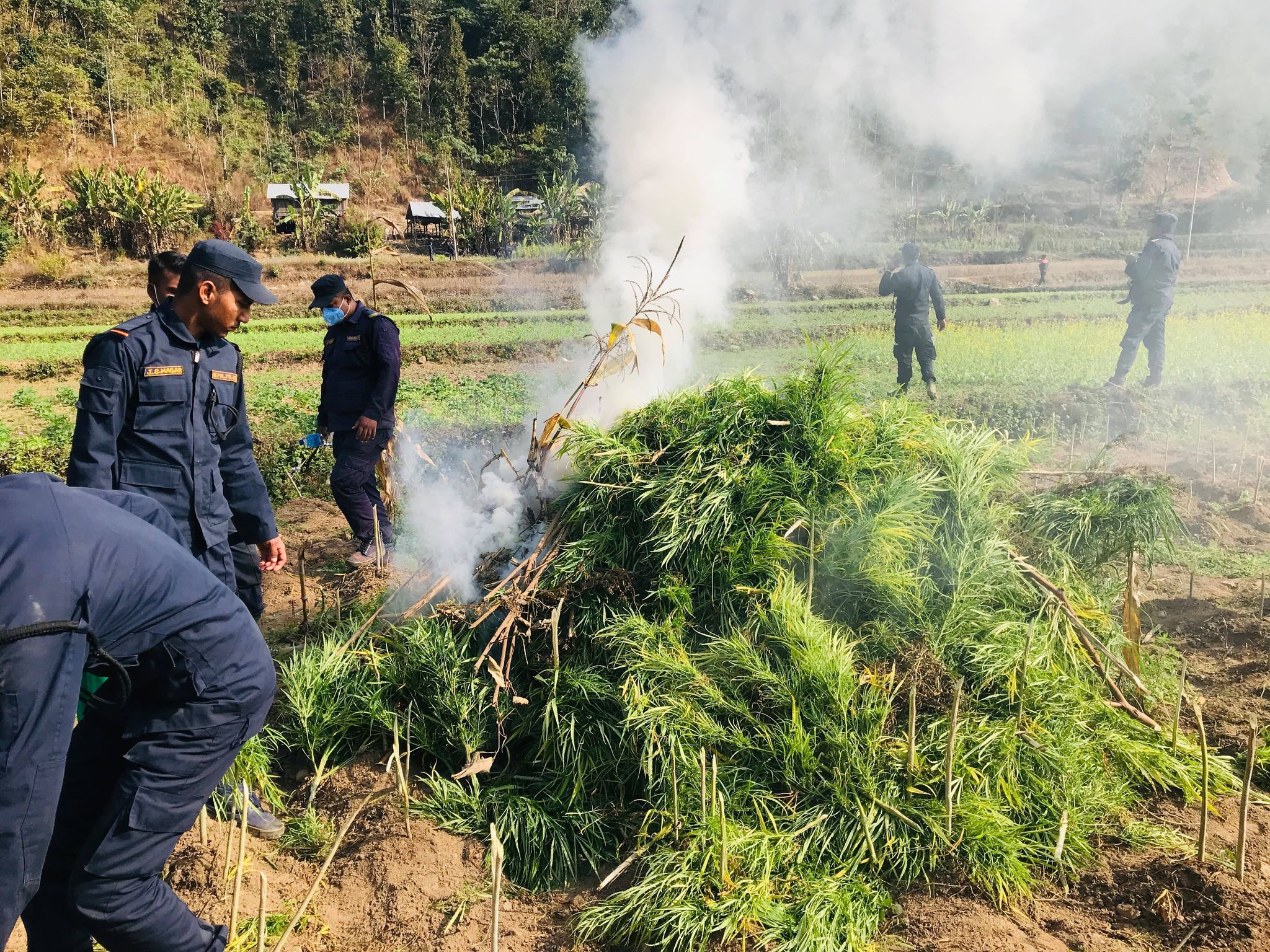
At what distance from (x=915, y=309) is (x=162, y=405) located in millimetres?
8756

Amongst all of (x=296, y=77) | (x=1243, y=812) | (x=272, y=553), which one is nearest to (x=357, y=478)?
(x=272, y=553)

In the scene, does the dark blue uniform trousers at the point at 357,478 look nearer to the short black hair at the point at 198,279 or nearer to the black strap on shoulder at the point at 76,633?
the short black hair at the point at 198,279

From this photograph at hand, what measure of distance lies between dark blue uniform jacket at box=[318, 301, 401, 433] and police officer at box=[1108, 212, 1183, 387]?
8978 mm

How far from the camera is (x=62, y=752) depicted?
191cm

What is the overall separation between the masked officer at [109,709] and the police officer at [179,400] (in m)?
1.11

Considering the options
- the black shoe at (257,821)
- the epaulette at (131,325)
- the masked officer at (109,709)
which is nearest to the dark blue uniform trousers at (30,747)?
the masked officer at (109,709)

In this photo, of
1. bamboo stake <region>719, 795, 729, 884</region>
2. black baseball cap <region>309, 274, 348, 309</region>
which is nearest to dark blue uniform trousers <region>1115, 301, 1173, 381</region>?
black baseball cap <region>309, 274, 348, 309</region>

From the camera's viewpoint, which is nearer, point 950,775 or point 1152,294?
point 950,775

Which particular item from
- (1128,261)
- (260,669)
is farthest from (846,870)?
(1128,261)

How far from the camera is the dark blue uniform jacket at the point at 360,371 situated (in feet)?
18.9

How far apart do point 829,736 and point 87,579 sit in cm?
257

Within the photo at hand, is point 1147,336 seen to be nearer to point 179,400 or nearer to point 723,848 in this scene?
point 723,848

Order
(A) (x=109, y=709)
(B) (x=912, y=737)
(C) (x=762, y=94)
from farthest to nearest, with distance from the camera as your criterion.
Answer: (C) (x=762, y=94), (B) (x=912, y=737), (A) (x=109, y=709)

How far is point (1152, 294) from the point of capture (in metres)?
10.3
